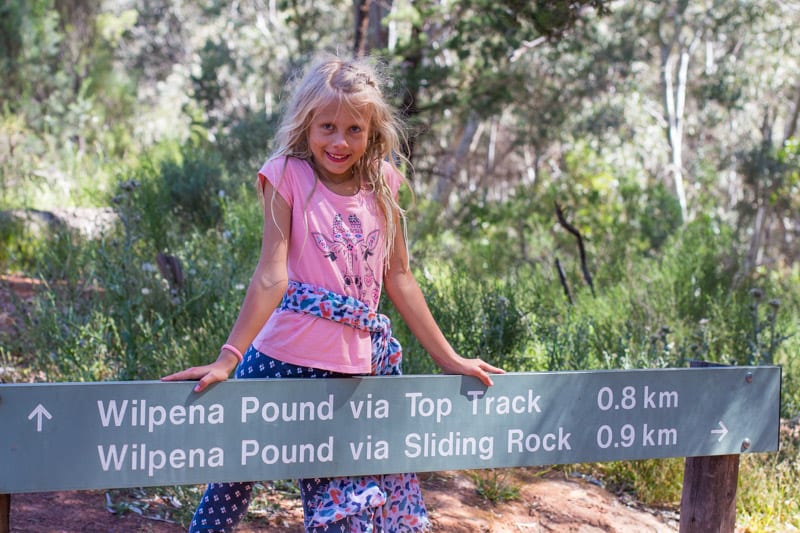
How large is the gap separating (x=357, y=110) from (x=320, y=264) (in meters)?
0.38

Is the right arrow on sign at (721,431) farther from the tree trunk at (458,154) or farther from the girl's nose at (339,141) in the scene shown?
the tree trunk at (458,154)

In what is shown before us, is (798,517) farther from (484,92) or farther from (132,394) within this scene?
(484,92)

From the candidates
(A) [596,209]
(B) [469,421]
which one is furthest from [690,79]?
(B) [469,421]

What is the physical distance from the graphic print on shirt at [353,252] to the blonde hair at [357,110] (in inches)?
2.9

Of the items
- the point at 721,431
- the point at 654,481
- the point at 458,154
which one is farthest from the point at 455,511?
the point at 458,154

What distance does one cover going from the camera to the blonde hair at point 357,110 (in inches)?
88.7

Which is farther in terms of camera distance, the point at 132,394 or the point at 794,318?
the point at 794,318

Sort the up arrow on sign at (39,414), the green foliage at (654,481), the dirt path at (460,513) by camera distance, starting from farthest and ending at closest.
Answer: the green foliage at (654,481) < the dirt path at (460,513) < the up arrow on sign at (39,414)

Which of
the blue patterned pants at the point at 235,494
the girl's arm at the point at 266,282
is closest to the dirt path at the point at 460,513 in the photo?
the blue patterned pants at the point at 235,494

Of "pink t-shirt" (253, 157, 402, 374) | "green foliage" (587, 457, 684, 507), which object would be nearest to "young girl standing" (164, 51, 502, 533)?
"pink t-shirt" (253, 157, 402, 374)

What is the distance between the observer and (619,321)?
5.41 meters

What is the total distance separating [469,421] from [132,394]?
0.78 meters

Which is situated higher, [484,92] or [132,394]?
[484,92]

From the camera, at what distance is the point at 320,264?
2.25 meters
